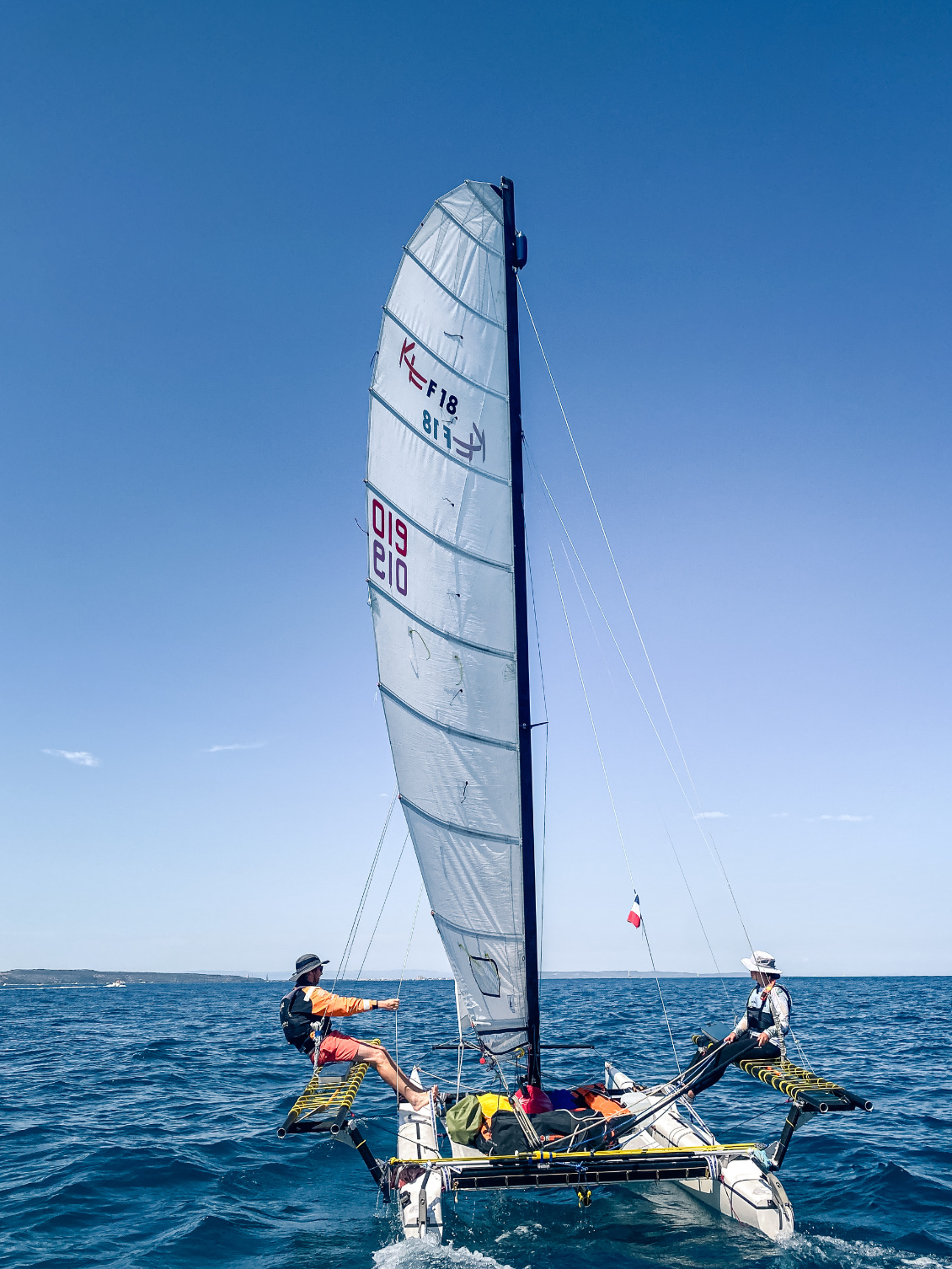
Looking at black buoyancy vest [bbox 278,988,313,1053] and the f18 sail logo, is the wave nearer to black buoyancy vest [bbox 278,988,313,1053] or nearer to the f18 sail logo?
black buoyancy vest [bbox 278,988,313,1053]

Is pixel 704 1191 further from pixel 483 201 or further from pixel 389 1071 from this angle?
pixel 483 201

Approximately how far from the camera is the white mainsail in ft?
32.1

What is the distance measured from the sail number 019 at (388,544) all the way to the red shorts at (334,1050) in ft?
18.1

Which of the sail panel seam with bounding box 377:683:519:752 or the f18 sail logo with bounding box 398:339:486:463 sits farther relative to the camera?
the f18 sail logo with bounding box 398:339:486:463

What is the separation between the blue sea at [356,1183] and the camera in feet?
23.2

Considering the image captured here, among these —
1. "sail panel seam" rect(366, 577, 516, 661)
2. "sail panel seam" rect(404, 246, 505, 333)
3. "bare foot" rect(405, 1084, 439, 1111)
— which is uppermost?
"sail panel seam" rect(404, 246, 505, 333)

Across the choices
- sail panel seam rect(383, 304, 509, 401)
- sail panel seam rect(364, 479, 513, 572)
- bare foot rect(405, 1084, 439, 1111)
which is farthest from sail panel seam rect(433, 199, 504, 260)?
bare foot rect(405, 1084, 439, 1111)

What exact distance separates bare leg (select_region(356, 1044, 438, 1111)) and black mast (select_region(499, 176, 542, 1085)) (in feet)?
5.35

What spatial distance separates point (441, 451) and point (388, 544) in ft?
4.78

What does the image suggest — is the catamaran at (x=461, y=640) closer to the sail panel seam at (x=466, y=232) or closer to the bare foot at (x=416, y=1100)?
the sail panel seam at (x=466, y=232)

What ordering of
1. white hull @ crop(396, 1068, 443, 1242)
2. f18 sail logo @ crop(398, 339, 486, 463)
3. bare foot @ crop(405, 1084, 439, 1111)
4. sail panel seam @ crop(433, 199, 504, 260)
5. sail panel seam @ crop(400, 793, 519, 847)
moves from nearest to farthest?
white hull @ crop(396, 1068, 443, 1242) → bare foot @ crop(405, 1084, 439, 1111) → sail panel seam @ crop(400, 793, 519, 847) → f18 sail logo @ crop(398, 339, 486, 463) → sail panel seam @ crop(433, 199, 504, 260)

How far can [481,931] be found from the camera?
9883 mm

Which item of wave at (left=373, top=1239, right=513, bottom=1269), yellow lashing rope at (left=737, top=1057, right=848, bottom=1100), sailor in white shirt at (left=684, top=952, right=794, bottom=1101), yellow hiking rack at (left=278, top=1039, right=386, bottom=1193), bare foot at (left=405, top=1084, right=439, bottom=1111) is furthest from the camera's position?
bare foot at (left=405, top=1084, right=439, bottom=1111)

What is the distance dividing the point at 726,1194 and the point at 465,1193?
3.15 meters
